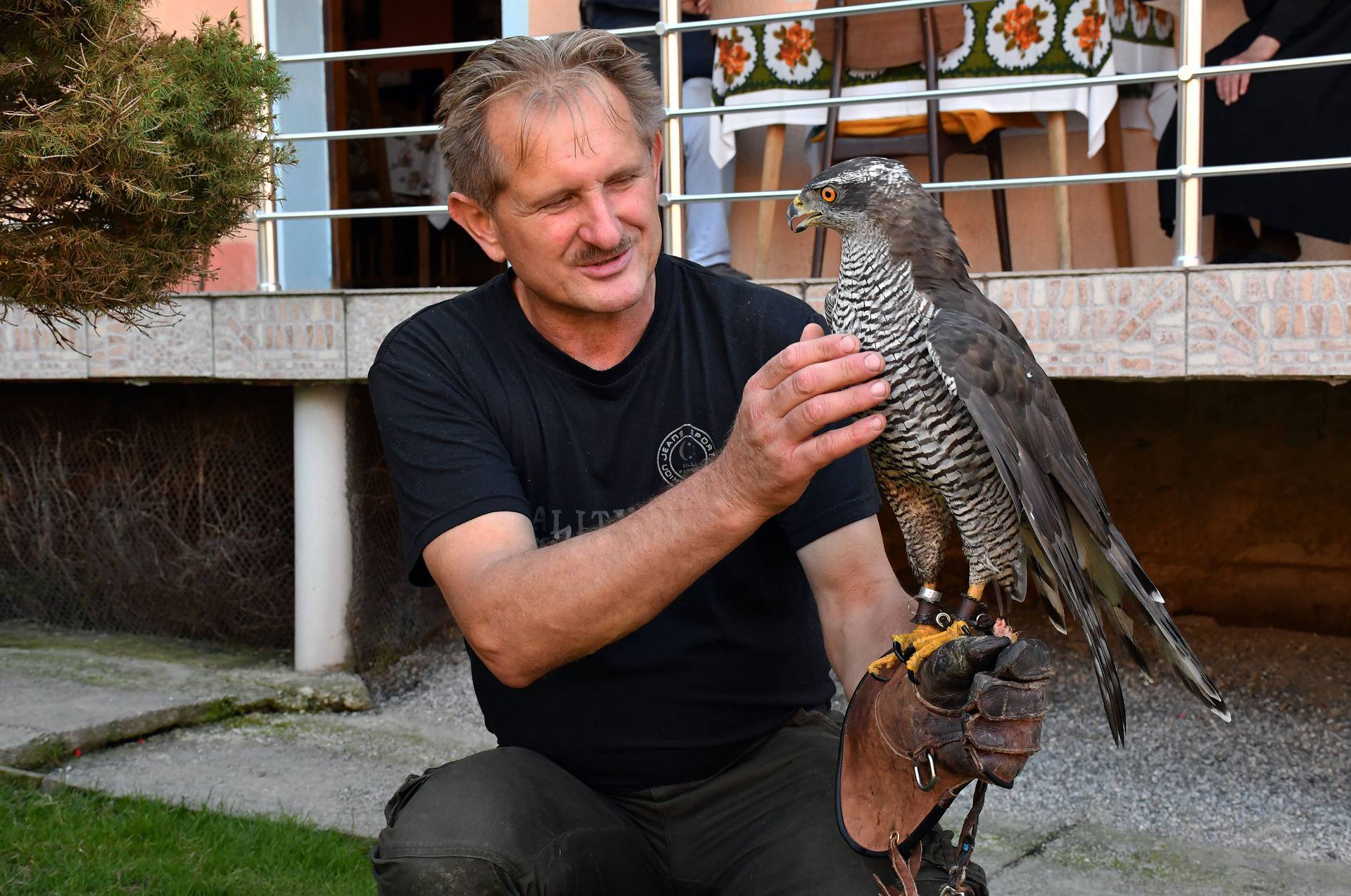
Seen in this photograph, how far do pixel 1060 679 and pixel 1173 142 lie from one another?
2004 millimetres

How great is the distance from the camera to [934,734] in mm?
1982

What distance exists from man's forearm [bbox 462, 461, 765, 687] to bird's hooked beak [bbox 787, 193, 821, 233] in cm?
59

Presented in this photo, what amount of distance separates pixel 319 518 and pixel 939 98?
283 cm

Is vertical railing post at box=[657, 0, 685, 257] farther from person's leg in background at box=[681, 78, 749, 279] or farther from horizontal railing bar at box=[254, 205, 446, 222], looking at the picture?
horizontal railing bar at box=[254, 205, 446, 222]

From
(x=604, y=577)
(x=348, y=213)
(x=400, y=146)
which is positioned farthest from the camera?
(x=400, y=146)

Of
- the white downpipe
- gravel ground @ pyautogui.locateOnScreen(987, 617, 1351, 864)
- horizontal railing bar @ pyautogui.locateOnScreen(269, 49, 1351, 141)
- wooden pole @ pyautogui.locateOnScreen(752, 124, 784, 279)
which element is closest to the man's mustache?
horizontal railing bar @ pyautogui.locateOnScreen(269, 49, 1351, 141)

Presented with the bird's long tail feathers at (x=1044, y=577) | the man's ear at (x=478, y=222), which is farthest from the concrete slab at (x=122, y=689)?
the bird's long tail feathers at (x=1044, y=577)

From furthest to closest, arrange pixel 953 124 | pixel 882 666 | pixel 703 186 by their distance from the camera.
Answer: pixel 703 186 → pixel 953 124 → pixel 882 666

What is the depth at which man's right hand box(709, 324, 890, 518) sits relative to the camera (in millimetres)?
1770

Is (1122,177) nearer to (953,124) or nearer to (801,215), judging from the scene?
(953,124)

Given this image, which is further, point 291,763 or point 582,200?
point 291,763

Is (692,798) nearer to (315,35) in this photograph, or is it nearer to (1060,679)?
(1060,679)

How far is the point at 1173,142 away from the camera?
4383 millimetres

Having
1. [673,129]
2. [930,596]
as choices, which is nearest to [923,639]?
[930,596]
